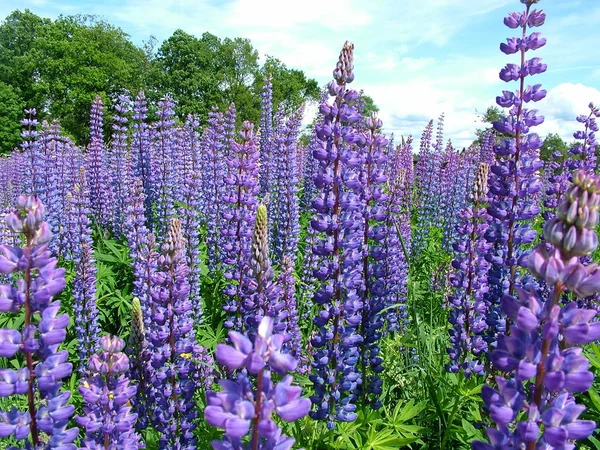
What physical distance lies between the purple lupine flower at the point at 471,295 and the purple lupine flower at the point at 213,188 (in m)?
3.23

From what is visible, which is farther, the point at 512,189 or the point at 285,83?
the point at 285,83

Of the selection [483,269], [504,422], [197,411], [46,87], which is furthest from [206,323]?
[46,87]

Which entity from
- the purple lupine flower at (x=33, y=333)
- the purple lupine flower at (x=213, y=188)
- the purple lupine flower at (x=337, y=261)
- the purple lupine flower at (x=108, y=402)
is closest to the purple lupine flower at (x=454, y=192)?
the purple lupine flower at (x=213, y=188)

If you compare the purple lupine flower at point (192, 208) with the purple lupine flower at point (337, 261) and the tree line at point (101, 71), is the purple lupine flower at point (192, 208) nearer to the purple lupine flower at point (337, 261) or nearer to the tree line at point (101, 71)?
the purple lupine flower at point (337, 261)

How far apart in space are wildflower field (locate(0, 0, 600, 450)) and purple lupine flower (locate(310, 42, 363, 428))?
0.5 inches

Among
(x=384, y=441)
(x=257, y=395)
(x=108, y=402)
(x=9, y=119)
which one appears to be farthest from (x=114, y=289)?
(x=9, y=119)

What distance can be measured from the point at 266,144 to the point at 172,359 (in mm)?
7203

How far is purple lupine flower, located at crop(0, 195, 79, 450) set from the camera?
206 centimetres

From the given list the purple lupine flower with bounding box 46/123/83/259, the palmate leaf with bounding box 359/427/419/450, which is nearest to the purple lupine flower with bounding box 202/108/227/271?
the purple lupine flower with bounding box 46/123/83/259

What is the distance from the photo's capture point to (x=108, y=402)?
2.45m

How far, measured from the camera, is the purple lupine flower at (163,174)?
24.5ft

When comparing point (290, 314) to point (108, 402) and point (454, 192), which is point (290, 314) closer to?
point (108, 402)

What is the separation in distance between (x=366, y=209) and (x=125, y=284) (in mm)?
4488

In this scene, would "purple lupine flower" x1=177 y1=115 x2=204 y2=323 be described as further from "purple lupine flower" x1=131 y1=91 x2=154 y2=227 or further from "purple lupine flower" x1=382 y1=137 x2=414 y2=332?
"purple lupine flower" x1=382 y1=137 x2=414 y2=332
